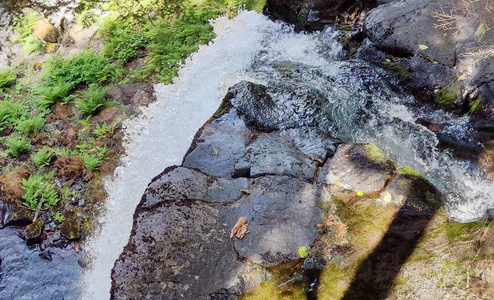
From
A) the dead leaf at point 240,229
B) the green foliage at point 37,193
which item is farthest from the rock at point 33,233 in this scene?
the dead leaf at point 240,229

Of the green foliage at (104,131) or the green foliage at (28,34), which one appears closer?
the green foliage at (104,131)

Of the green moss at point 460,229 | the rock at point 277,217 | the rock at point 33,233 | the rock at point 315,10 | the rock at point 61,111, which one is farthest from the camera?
the rock at point 315,10

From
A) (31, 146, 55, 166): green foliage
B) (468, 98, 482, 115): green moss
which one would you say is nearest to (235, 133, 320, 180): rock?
(468, 98, 482, 115): green moss

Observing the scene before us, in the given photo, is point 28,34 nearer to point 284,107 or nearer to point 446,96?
point 284,107

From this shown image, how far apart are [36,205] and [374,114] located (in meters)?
6.99

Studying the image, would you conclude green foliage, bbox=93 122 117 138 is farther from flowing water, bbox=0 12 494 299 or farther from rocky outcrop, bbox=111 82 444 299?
rocky outcrop, bbox=111 82 444 299

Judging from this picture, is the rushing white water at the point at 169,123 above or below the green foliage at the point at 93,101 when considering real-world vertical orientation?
below

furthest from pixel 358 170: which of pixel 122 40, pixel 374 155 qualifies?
pixel 122 40

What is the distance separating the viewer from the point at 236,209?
4.72 meters

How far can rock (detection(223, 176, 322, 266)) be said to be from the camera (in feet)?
14.1

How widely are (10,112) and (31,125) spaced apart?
2.77 ft

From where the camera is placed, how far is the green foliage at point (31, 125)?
7188mm

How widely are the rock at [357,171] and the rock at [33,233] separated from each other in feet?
16.4

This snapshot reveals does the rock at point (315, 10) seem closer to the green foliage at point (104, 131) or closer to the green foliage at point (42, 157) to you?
the green foliage at point (104, 131)
